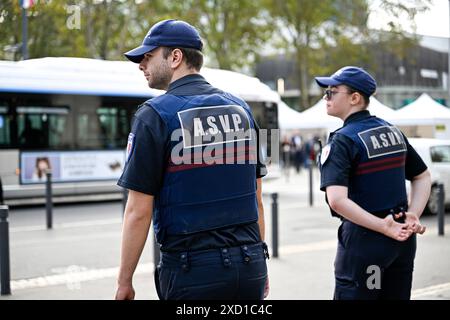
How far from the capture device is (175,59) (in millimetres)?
Answer: 2846

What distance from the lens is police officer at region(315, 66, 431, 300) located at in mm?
3373

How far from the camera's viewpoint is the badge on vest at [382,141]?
3439 mm

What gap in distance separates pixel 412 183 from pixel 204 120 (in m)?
1.59

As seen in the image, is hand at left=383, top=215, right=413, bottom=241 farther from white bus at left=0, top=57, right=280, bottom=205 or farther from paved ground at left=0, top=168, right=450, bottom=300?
white bus at left=0, top=57, right=280, bottom=205

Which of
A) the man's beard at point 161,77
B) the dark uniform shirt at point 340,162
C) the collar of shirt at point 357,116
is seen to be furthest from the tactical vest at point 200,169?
the collar of shirt at point 357,116

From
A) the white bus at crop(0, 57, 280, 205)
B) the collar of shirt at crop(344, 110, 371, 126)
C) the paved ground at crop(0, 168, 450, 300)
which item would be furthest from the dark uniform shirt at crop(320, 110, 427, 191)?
the white bus at crop(0, 57, 280, 205)

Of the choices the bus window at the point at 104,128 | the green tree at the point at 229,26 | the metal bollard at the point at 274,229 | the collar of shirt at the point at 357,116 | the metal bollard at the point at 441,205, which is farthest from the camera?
the green tree at the point at 229,26

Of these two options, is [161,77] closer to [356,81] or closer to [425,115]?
[356,81]

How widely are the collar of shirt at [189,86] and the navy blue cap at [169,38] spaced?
138 mm

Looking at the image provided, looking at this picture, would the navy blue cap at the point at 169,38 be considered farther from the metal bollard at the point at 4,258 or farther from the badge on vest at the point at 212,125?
the metal bollard at the point at 4,258

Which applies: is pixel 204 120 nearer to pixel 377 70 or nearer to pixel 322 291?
pixel 322 291

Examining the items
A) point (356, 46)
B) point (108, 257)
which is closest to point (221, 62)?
point (356, 46)

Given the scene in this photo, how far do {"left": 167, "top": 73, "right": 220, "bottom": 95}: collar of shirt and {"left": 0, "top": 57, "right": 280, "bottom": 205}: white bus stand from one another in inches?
453

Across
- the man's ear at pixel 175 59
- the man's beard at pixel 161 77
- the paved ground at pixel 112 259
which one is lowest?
the paved ground at pixel 112 259
